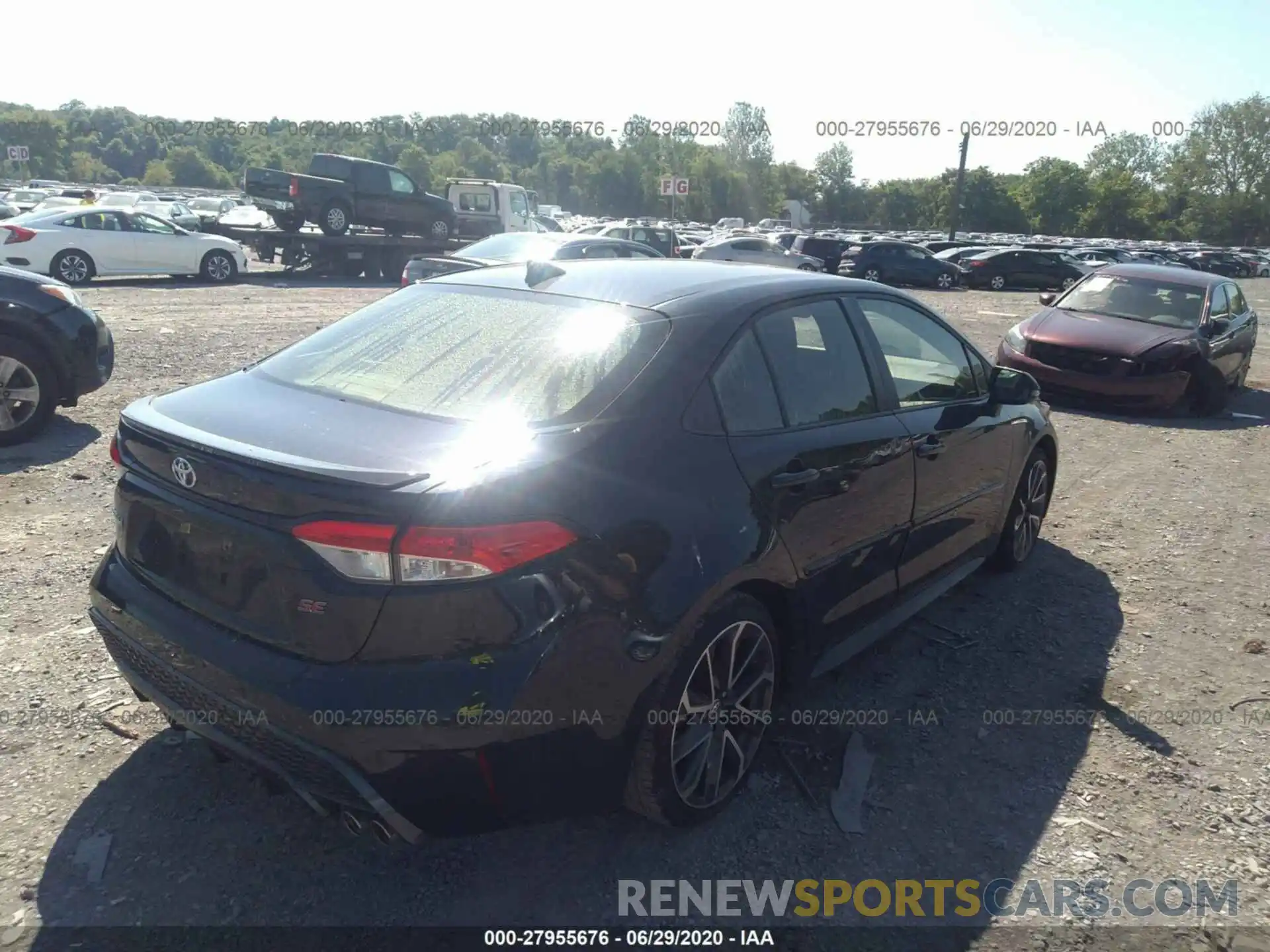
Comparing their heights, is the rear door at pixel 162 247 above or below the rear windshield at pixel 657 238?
below

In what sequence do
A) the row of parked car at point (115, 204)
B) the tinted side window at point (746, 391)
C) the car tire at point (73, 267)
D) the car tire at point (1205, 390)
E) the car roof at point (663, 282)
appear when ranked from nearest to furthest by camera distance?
the tinted side window at point (746, 391), the car roof at point (663, 282), the car tire at point (1205, 390), the car tire at point (73, 267), the row of parked car at point (115, 204)

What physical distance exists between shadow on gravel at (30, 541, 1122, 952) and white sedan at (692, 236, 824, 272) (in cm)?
2243

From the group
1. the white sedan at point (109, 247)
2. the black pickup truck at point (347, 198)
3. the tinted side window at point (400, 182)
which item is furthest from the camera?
the tinted side window at point (400, 182)

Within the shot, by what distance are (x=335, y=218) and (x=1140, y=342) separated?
60.1ft

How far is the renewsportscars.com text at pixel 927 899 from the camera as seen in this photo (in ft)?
9.08

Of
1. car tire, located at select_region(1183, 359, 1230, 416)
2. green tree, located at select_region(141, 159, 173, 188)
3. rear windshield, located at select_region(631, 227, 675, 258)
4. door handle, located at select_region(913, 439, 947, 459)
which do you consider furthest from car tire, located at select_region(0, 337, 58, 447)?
green tree, located at select_region(141, 159, 173, 188)

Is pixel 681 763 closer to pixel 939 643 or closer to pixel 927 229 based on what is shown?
pixel 939 643

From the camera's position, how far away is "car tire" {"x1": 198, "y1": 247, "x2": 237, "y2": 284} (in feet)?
64.3

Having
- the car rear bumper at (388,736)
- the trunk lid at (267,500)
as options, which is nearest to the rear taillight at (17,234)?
the trunk lid at (267,500)

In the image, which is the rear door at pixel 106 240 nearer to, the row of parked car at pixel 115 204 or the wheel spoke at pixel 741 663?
the row of parked car at pixel 115 204

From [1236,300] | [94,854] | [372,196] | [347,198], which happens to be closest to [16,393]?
[94,854]

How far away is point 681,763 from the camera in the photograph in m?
2.93

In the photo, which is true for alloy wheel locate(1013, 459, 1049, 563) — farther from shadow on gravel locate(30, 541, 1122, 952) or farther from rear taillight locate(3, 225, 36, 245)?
rear taillight locate(3, 225, 36, 245)

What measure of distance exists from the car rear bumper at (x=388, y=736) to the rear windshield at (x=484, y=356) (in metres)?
0.80
